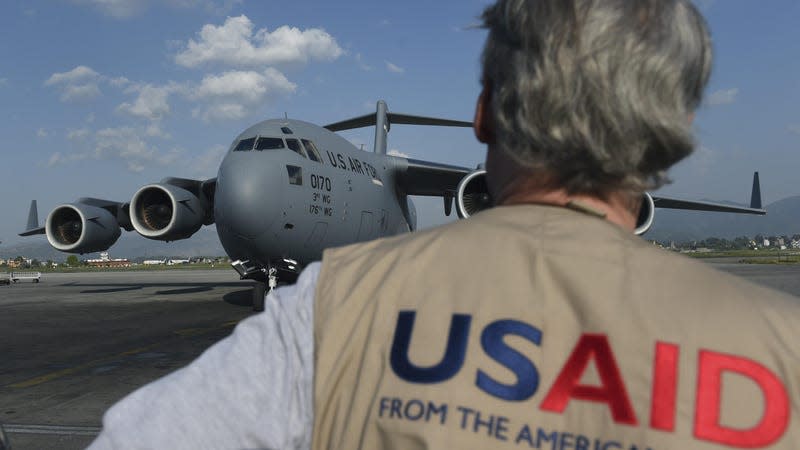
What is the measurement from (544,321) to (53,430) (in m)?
4.62

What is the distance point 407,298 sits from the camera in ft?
2.74

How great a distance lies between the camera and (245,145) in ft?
33.9

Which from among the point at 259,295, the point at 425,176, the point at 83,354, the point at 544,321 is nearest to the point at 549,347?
the point at 544,321

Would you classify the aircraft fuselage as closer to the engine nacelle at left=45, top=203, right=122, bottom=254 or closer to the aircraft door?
the aircraft door

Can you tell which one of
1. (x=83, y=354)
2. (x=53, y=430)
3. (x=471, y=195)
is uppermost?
(x=471, y=195)

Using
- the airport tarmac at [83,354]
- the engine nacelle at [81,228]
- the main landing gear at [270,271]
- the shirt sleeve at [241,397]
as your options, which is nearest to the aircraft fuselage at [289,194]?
the main landing gear at [270,271]

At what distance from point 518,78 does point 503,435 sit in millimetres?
501

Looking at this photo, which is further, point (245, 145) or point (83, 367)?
point (245, 145)

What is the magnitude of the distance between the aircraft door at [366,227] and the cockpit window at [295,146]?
191cm

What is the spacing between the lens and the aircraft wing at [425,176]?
47.0 feet

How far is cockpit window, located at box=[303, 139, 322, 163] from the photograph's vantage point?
34.8 ft

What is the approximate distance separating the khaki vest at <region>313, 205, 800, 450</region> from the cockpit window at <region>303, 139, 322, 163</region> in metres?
9.89

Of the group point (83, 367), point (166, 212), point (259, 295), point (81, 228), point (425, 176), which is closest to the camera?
point (83, 367)

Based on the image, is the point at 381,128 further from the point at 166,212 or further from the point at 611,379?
the point at 611,379
